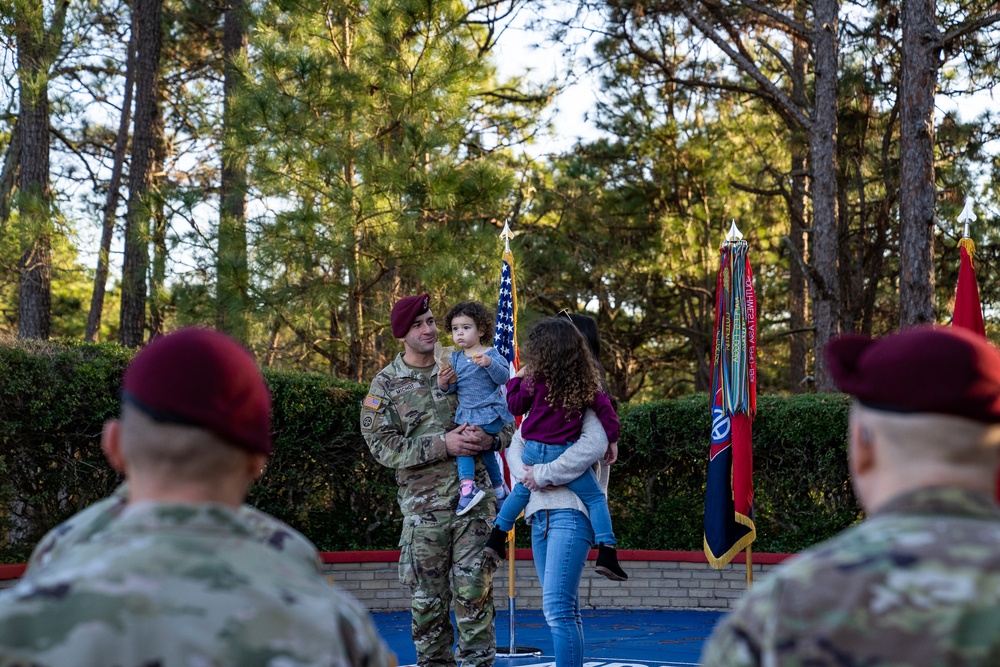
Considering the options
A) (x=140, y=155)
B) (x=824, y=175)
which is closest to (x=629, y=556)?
(x=824, y=175)

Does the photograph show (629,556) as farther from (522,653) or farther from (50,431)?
(50,431)

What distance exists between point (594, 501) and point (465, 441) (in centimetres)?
80

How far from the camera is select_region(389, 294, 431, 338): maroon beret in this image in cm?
563

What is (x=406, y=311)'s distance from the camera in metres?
5.63

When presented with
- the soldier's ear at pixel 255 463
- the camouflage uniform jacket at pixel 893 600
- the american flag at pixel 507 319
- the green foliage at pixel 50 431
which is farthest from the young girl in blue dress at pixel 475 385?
the camouflage uniform jacket at pixel 893 600

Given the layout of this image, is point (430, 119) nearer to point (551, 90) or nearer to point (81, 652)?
point (551, 90)

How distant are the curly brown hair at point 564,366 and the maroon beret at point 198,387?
11.1ft

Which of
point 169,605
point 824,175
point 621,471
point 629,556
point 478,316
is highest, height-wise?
point 824,175

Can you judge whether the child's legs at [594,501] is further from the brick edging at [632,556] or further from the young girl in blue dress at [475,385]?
the brick edging at [632,556]

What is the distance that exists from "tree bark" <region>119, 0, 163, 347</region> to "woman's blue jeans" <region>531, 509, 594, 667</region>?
8.33 metres

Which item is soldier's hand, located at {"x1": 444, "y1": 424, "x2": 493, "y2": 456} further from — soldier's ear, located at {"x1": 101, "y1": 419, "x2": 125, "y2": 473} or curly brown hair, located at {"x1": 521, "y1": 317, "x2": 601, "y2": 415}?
soldier's ear, located at {"x1": 101, "y1": 419, "x2": 125, "y2": 473}

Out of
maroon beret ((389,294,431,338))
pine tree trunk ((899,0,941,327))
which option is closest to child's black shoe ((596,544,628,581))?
maroon beret ((389,294,431,338))

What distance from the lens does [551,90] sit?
1603 centimetres

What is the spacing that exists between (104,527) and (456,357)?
392 centimetres
